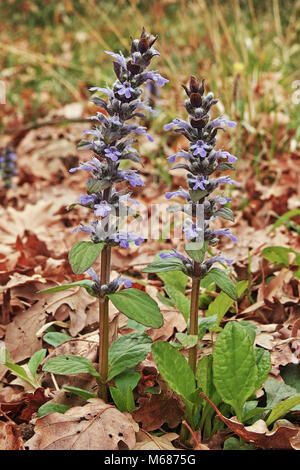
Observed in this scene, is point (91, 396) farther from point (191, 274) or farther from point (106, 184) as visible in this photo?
point (106, 184)

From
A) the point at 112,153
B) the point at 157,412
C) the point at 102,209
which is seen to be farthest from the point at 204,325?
the point at 112,153

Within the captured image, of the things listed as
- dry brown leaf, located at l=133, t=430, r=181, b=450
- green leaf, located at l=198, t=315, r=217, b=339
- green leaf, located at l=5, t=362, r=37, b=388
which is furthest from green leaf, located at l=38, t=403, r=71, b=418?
green leaf, located at l=198, t=315, r=217, b=339

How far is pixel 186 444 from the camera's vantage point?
177cm

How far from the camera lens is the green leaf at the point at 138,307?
5.19ft

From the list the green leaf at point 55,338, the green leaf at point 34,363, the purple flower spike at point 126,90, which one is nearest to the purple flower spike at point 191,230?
the purple flower spike at point 126,90

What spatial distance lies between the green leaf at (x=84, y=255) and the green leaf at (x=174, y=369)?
0.35 meters

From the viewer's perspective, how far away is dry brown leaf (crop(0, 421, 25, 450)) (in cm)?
170

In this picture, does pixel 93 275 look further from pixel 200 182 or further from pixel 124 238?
pixel 200 182

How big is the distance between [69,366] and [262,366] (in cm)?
67

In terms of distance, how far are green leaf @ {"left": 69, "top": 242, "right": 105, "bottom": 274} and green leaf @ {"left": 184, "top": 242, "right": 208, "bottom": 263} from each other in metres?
0.27

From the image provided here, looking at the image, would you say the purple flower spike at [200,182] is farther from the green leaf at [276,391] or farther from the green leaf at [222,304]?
the green leaf at [276,391]

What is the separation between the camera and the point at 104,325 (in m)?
1.76
